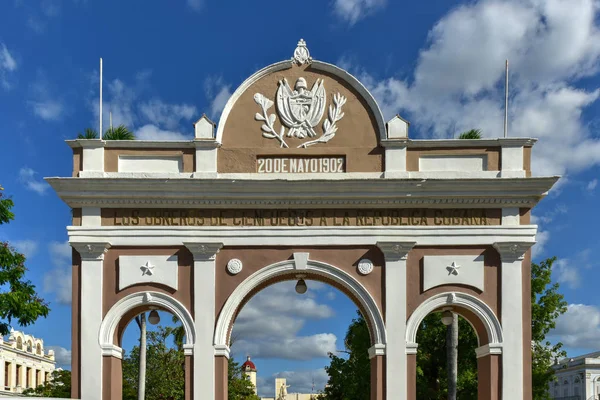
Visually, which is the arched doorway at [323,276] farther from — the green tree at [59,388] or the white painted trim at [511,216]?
the green tree at [59,388]

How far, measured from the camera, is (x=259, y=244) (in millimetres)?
15508

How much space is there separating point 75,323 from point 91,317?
0.41 metres

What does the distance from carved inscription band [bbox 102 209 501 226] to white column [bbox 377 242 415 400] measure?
623 millimetres

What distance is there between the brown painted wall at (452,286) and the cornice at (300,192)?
0.98m

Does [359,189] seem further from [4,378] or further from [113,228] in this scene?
[4,378]

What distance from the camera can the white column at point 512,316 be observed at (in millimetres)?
15016

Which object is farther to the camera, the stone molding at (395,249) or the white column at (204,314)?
the stone molding at (395,249)

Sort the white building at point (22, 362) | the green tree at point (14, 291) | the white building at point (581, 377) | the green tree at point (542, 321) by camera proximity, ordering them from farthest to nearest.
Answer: the white building at point (581, 377) → the white building at point (22, 362) → the green tree at point (542, 321) → the green tree at point (14, 291)

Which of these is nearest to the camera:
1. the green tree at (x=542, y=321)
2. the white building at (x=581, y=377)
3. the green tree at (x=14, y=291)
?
the green tree at (x=14, y=291)

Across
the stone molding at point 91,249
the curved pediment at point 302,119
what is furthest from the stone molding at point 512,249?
the stone molding at point 91,249

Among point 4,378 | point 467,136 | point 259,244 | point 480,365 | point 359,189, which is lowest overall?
point 4,378

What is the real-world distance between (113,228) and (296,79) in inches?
205

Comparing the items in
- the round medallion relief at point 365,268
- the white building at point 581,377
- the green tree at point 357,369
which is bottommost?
the white building at point 581,377

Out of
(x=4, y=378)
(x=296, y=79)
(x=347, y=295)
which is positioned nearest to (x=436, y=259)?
(x=347, y=295)
